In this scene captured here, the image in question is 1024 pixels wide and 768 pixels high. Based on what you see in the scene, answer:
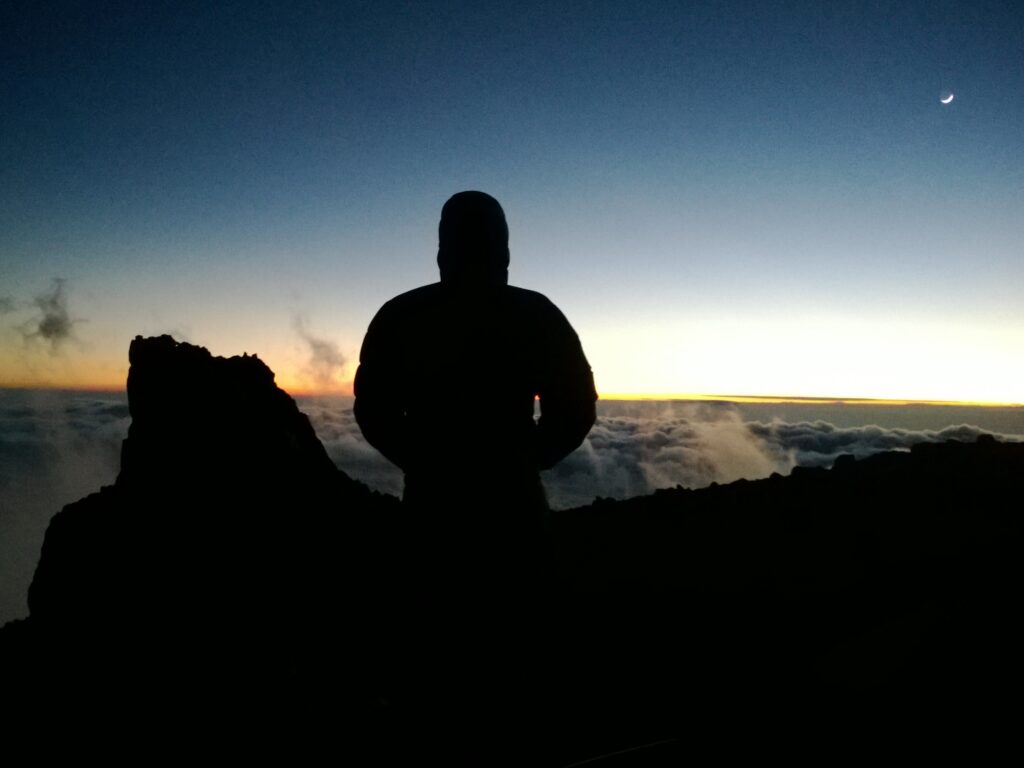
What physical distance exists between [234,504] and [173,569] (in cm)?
781

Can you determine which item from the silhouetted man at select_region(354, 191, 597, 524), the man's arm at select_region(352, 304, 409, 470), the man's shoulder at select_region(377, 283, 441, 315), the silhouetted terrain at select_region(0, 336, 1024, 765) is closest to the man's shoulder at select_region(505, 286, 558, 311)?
the silhouetted man at select_region(354, 191, 597, 524)

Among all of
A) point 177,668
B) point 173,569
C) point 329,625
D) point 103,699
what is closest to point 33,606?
point 173,569

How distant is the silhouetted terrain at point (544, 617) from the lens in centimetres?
259

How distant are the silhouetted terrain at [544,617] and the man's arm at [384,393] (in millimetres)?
448

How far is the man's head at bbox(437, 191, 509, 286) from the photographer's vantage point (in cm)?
273

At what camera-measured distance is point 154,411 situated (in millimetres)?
57156

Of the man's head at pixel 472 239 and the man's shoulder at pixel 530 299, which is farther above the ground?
the man's head at pixel 472 239

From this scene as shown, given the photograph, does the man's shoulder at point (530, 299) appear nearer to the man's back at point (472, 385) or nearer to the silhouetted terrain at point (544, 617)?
the man's back at point (472, 385)

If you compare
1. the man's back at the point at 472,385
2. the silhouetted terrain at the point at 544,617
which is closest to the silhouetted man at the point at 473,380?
the man's back at the point at 472,385

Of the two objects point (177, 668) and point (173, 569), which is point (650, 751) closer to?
point (177, 668)

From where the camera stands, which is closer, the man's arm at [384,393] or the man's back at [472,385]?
the man's back at [472,385]

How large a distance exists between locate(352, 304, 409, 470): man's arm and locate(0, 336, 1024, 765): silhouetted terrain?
1.47 ft

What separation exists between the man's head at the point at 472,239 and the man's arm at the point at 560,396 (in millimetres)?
378

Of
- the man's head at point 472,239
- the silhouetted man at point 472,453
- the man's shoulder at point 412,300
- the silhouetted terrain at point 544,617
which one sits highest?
the man's head at point 472,239
